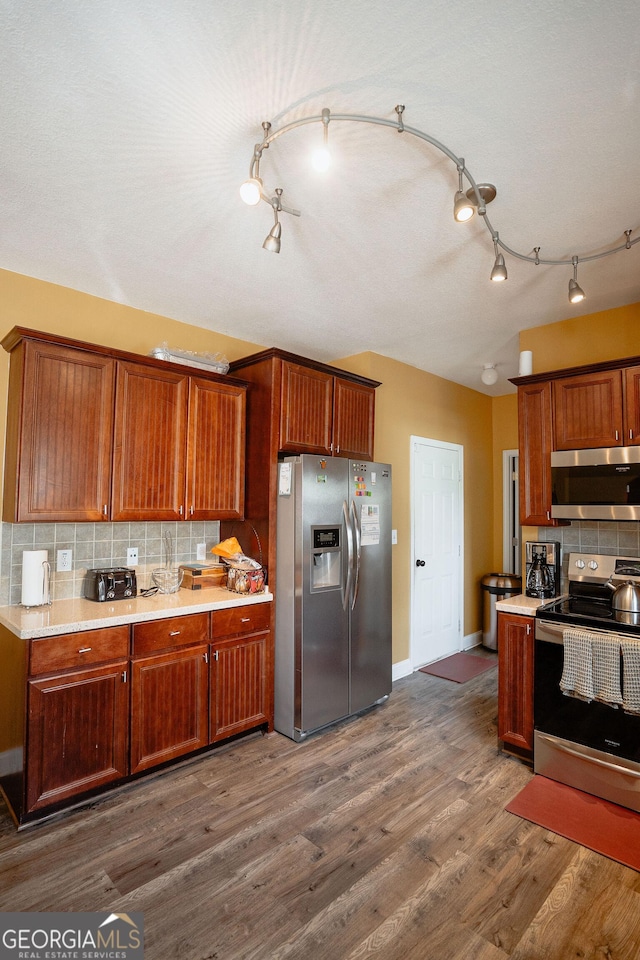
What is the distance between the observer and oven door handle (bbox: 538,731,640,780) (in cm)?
244

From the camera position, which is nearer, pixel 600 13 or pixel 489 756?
pixel 600 13

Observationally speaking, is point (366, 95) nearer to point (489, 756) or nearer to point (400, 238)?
point (400, 238)

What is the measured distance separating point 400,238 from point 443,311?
1009 mm

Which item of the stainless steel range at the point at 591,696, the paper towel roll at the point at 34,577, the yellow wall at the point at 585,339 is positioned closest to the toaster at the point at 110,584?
the paper towel roll at the point at 34,577

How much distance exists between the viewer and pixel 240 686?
3068mm

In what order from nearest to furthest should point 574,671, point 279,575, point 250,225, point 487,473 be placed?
1. point 250,225
2. point 574,671
3. point 279,575
4. point 487,473

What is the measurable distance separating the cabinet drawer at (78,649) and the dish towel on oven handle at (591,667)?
235cm

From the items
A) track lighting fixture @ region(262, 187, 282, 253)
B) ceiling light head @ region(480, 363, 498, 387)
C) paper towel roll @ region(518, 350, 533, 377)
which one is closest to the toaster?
track lighting fixture @ region(262, 187, 282, 253)

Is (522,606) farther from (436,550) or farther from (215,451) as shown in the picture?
(215,451)

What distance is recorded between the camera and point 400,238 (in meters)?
2.47

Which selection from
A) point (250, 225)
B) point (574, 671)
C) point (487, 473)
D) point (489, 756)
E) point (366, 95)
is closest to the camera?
point (366, 95)

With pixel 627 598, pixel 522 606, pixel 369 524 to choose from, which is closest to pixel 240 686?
pixel 369 524

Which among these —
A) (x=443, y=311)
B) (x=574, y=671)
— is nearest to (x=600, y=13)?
(x=443, y=311)

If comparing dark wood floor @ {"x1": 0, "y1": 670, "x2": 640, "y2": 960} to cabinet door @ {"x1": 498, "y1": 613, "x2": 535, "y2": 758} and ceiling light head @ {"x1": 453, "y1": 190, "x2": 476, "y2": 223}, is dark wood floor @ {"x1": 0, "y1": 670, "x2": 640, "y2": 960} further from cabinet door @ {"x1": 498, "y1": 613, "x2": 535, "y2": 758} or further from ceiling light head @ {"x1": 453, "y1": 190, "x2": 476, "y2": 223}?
ceiling light head @ {"x1": 453, "y1": 190, "x2": 476, "y2": 223}
